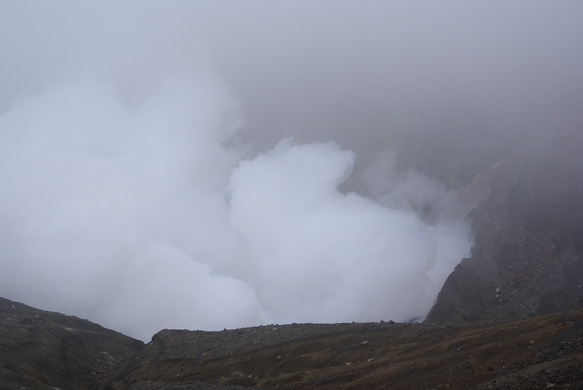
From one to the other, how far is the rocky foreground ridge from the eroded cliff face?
1565cm

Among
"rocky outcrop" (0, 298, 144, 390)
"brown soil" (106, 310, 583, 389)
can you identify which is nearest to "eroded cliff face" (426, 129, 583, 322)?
"brown soil" (106, 310, 583, 389)

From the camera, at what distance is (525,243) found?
55062mm

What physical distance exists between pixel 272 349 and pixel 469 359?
1894cm

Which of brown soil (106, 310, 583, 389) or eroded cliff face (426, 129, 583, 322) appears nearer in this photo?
brown soil (106, 310, 583, 389)

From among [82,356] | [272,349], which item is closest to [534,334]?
[272,349]

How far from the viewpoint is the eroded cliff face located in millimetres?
48000

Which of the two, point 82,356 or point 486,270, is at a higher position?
point 486,270

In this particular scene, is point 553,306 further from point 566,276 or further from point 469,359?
point 469,359

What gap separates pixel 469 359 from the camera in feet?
84.2

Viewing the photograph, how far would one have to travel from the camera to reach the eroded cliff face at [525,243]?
48.0 m

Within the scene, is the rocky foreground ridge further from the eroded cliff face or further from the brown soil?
the eroded cliff face

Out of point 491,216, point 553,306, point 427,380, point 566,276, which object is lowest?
point 427,380

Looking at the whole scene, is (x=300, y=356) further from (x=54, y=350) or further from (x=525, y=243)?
(x=525, y=243)

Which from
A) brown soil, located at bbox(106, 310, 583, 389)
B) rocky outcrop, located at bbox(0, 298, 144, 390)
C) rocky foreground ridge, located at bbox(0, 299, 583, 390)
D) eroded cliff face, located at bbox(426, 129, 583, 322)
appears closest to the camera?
brown soil, located at bbox(106, 310, 583, 389)
